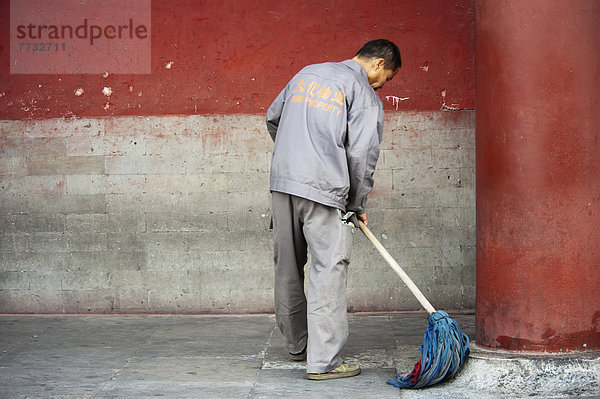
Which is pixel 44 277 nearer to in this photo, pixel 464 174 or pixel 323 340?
pixel 323 340

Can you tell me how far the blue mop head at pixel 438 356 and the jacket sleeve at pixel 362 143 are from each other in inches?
33.1

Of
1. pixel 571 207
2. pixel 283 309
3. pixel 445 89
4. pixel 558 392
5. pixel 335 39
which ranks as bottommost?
pixel 558 392

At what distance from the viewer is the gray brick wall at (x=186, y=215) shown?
616 cm

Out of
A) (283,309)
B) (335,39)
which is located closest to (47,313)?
(283,309)

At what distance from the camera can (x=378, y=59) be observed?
4.57 meters

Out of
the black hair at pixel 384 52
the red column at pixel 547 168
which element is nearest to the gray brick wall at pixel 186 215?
the black hair at pixel 384 52

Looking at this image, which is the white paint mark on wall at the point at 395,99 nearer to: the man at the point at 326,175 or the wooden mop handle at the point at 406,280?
the man at the point at 326,175

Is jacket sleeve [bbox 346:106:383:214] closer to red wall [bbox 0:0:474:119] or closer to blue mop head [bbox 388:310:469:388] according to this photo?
blue mop head [bbox 388:310:469:388]

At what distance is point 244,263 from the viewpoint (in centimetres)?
625

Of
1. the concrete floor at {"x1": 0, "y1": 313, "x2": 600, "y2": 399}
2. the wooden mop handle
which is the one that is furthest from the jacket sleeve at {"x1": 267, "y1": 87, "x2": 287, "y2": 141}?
the concrete floor at {"x1": 0, "y1": 313, "x2": 600, "y2": 399}

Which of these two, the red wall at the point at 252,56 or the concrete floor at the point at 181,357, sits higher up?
the red wall at the point at 252,56

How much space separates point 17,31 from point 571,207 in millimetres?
4357

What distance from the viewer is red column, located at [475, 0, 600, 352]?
413 cm

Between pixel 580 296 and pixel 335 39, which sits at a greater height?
pixel 335 39
